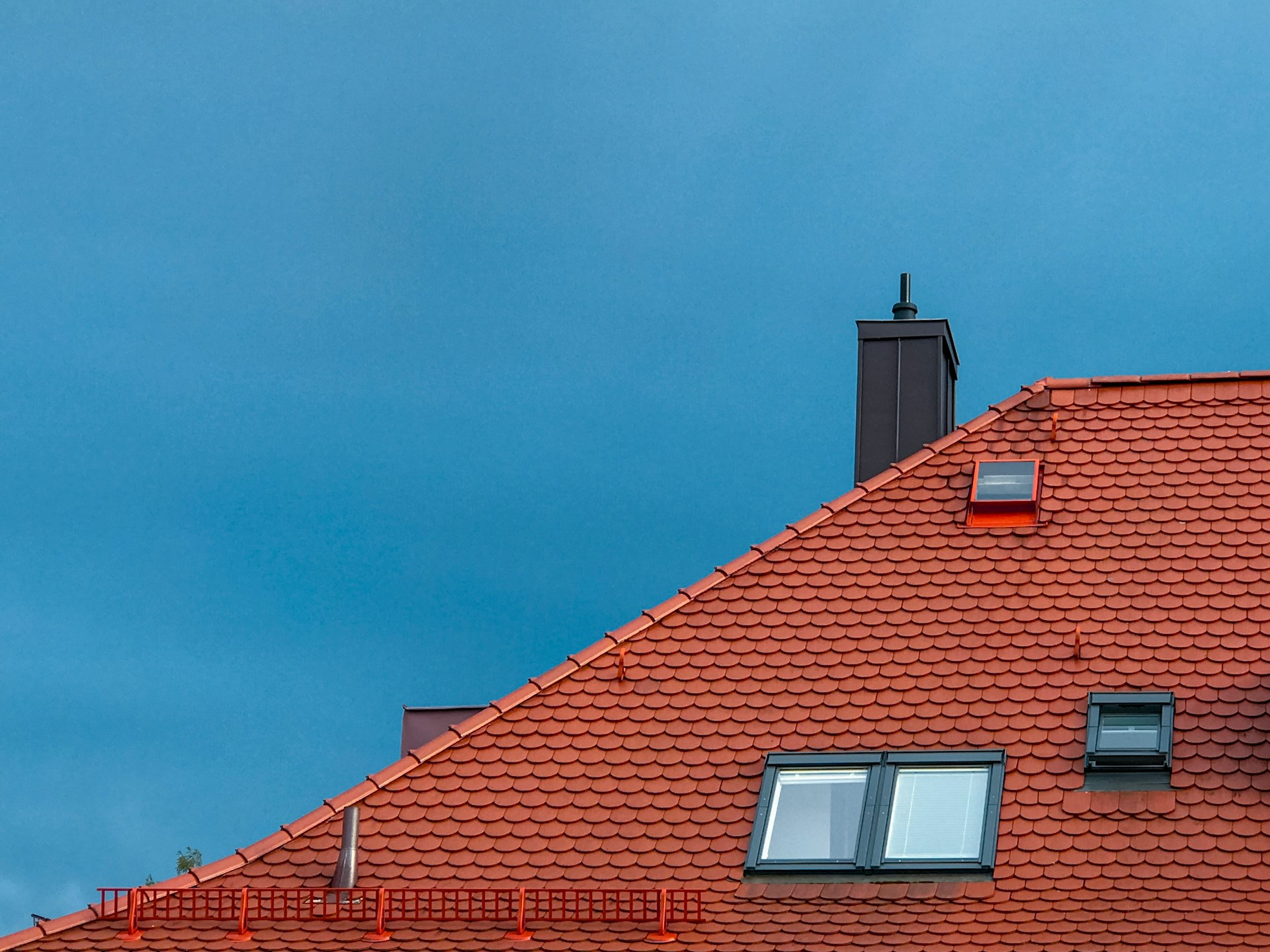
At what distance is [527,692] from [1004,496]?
13.0 ft

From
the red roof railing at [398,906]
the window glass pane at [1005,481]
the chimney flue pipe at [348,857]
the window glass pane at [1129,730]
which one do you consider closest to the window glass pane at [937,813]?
the window glass pane at [1129,730]

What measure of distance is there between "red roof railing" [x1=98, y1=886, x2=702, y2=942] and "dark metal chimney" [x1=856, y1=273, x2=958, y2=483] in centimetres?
635

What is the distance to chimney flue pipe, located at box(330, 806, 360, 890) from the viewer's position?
531 inches

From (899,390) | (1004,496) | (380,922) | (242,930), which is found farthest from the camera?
(899,390)

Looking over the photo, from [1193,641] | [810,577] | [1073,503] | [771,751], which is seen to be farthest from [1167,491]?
[771,751]

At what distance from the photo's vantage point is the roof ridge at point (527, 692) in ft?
44.6

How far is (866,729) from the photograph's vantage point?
14094mm

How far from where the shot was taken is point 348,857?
13.6 meters

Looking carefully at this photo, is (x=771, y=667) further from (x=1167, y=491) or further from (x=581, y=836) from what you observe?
(x=1167, y=491)

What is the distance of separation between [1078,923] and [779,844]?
2134 mm

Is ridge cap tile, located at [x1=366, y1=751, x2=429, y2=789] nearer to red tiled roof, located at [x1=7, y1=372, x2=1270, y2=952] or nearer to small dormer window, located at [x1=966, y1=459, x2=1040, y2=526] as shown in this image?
red tiled roof, located at [x1=7, y1=372, x2=1270, y2=952]

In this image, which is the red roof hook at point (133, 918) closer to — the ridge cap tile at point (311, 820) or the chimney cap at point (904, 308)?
the ridge cap tile at point (311, 820)

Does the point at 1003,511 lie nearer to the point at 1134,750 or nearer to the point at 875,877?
the point at 1134,750

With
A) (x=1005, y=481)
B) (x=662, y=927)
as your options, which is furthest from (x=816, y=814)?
(x=1005, y=481)
